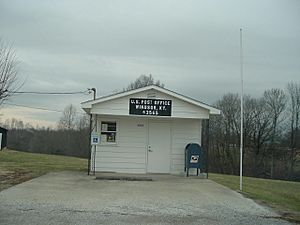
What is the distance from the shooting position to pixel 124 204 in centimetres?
1033

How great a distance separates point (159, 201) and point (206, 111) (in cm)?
764

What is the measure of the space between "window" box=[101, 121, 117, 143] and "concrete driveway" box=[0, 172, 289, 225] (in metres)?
4.11

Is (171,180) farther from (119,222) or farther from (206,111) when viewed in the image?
(119,222)

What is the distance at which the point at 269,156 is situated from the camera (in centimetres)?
4959

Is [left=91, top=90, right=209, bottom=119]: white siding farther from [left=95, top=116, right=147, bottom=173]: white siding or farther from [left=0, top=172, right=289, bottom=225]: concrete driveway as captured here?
[left=0, top=172, right=289, bottom=225]: concrete driveway

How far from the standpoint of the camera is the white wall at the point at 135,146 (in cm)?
1848

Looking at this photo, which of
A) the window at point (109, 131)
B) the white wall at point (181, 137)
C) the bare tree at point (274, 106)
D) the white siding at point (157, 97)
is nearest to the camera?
the white siding at point (157, 97)

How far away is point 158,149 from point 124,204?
27.9 feet

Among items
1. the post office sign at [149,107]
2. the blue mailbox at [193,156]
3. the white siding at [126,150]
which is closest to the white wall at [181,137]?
the blue mailbox at [193,156]

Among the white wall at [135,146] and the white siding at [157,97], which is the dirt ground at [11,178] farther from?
the white siding at [157,97]

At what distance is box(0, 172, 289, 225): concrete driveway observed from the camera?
28.3 ft

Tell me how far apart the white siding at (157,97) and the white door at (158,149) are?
4.37 feet

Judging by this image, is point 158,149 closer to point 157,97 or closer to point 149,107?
point 149,107

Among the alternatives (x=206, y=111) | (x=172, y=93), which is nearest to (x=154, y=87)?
(x=172, y=93)
